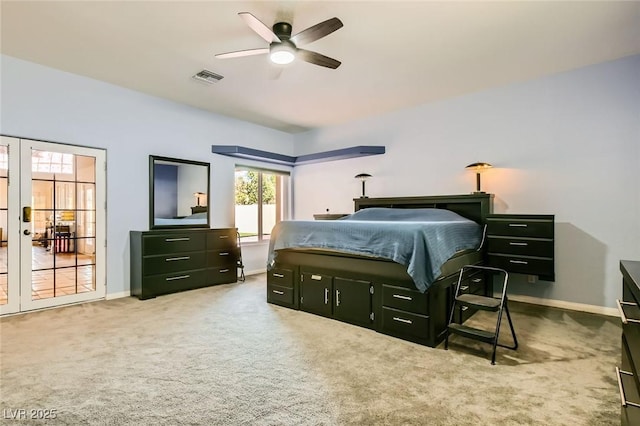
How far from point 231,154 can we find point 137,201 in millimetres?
1728

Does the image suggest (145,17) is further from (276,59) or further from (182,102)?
(182,102)

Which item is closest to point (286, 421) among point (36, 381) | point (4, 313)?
point (36, 381)

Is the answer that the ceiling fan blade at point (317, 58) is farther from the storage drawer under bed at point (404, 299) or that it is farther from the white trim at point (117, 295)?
the white trim at point (117, 295)

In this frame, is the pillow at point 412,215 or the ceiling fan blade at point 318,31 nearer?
the ceiling fan blade at point 318,31

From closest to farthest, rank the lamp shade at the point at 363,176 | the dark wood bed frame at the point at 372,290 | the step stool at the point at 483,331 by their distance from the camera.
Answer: the step stool at the point at 483,331
the dark wood bed frame at the point at 372,290
the lamp shade at the point at 363,176

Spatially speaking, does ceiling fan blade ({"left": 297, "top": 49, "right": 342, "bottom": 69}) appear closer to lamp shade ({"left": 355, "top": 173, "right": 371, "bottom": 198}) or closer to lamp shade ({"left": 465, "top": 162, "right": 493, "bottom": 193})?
lamp shade ({"left": 465, "top": 162, "right": 493, "bottom": 193})

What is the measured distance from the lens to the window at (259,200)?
6.17 m

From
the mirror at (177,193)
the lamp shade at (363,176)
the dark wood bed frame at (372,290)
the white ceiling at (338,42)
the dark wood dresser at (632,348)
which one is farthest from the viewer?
the lamp shade at (363,176)

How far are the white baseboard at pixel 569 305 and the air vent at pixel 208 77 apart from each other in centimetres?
483

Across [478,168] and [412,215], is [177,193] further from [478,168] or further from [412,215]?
[478,168]

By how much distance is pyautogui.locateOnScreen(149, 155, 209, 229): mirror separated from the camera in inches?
187

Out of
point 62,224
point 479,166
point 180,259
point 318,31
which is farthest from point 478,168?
point 62,224

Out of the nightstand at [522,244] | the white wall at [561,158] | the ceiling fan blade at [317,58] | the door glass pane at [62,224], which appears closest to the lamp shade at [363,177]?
the white wall at [561,158]

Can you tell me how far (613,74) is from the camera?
3648mm
